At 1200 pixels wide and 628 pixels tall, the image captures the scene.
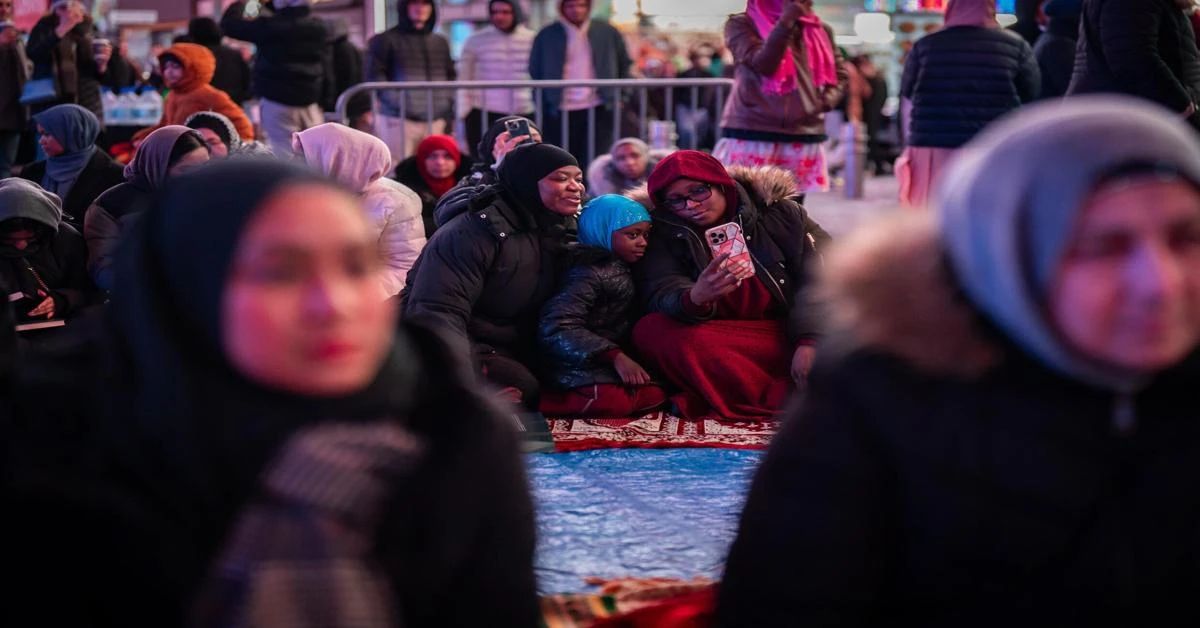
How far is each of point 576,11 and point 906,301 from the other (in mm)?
7652

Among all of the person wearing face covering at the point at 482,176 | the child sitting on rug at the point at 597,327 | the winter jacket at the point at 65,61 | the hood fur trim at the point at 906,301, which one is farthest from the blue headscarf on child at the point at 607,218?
the winter jacket at the point at 65,61

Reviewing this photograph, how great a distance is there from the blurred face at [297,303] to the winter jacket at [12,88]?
9.64 m

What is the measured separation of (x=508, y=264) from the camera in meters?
5.32

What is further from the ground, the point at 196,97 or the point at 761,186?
the point at 196,97

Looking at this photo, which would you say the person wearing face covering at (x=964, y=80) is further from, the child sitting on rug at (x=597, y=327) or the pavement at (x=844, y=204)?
the pavement at (x=844, y=204)

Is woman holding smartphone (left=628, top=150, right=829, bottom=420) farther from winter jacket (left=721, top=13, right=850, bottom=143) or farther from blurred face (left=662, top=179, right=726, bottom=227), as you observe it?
winter jacket (left=721, top=13, right=850, bottom=143)

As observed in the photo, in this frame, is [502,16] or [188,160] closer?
[188,160]

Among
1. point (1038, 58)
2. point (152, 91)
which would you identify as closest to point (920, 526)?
point (1038, 58)

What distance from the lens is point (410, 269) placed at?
5.71 meters

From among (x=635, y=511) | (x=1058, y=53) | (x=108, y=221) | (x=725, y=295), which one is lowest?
(x=635, y=511)

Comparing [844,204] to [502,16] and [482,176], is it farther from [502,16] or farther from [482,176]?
[482,176]

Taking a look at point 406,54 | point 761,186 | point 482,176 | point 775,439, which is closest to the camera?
point 775,439

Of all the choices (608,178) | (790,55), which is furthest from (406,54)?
(790,55)

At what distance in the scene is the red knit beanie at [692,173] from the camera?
17.5ft
